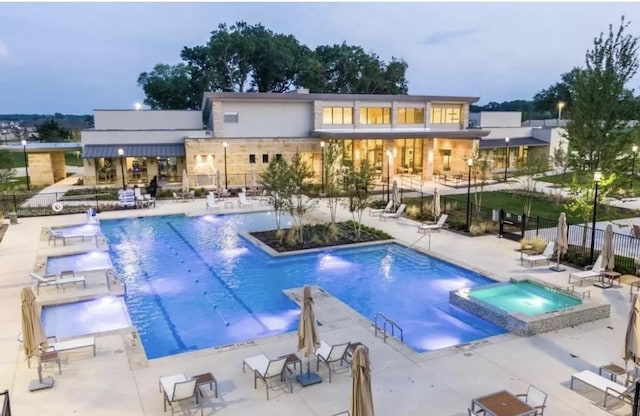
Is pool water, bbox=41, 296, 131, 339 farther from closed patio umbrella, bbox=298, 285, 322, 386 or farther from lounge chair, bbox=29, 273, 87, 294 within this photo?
closed patio umbrella, bbox=298, 285, 322, 386

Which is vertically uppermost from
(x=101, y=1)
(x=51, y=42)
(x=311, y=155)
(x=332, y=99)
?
(x=51, y=42)

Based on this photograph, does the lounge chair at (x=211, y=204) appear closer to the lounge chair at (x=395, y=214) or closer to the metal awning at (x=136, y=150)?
the metal awning at (x=136, y=150)

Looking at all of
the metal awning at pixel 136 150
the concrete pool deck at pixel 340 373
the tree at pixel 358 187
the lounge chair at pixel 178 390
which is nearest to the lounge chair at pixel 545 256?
the concrete pool deck at pixel 340 373

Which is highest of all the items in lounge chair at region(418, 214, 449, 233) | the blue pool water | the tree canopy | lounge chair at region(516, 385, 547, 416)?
the tree canopy

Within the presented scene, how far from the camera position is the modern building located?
120ft

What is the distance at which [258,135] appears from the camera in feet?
126

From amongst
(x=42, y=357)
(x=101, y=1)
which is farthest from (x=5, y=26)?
(x=42, y=357)

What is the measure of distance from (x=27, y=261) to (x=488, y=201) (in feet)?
80.8

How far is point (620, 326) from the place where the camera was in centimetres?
1232

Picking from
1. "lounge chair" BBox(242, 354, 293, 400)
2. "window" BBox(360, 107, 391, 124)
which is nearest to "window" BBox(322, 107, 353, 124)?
"window" BBox(360, 107, 391, 124)

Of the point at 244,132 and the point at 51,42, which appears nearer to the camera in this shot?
the point at 244,132

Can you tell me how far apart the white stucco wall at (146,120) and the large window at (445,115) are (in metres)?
20.0

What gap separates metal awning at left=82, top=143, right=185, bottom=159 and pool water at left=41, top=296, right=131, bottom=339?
2307 centimetres

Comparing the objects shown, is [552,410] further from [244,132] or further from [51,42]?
[51,42]
